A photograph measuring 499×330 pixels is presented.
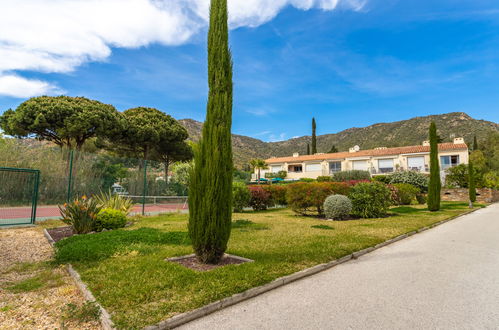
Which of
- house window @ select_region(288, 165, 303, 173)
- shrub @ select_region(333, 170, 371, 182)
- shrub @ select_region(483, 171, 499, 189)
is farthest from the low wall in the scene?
house window @ select_region(288, 165, 303, 173)

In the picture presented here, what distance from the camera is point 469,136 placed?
57.3 metres

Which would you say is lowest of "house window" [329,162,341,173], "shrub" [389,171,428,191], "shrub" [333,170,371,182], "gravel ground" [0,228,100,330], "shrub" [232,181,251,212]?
"gravel ground" [0,228,100,330]

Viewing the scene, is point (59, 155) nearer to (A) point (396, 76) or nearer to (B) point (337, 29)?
(B) point (337, 29)

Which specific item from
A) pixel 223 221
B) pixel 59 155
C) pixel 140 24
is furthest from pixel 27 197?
pixel 223 221

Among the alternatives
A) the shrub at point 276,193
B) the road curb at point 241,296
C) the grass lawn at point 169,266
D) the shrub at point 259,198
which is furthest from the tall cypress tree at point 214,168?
the shrub at point 276,193

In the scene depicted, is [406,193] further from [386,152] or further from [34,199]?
[34,199]

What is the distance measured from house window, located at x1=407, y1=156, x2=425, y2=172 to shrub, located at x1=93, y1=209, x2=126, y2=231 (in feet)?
129

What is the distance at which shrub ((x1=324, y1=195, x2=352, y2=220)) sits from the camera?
11.9 metres

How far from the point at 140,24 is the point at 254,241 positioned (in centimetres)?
686

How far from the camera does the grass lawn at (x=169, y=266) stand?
3.21 m

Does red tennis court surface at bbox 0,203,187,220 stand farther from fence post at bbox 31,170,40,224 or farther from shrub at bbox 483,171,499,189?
shrub at bbox 483,171,499,189

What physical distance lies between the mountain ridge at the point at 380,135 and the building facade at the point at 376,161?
14304 millimetres

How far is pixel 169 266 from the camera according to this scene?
4.61 m

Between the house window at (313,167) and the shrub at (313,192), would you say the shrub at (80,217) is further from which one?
the house window at (313,167)
